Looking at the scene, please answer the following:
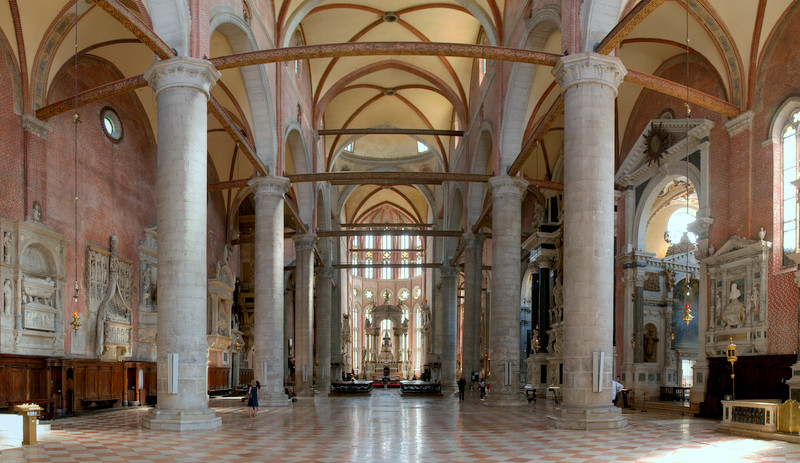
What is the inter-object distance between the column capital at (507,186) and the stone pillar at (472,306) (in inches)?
351

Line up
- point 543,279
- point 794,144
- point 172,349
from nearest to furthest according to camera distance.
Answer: point 172,349 → point 794,144 → point 543,279

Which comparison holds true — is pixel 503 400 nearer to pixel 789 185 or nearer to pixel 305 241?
pixel 789 185

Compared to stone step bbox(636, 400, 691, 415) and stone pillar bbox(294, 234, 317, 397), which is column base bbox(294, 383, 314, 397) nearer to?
stone pillar bbox(294, 234, 317, 397)

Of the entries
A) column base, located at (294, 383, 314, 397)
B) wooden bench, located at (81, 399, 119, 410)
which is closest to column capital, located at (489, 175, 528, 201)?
column base, located at (294, 383, 314, 397)

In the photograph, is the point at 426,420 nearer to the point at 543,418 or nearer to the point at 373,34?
the point at 543,418

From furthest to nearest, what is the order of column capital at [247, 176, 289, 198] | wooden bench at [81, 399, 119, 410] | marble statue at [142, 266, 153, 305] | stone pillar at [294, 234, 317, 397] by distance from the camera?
stone pillar at [294, 234, 317, 397] → marble statue at [142, 266, 153, 305] → column capital at [247, 176, 289, 198] → wooden bench at [81, 399, 119, 410]

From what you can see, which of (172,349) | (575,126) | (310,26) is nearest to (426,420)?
(172,349)

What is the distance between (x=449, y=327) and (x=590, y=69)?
2840 cm

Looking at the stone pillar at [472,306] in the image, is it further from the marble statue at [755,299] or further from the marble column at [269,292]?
the marble statue at [755,299]

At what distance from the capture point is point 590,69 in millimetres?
16578

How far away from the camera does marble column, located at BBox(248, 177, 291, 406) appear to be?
2458 cm

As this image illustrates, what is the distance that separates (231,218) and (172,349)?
70.1ft

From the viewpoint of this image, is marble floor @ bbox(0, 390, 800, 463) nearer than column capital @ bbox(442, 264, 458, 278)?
Yes

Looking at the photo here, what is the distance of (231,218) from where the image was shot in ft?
120
